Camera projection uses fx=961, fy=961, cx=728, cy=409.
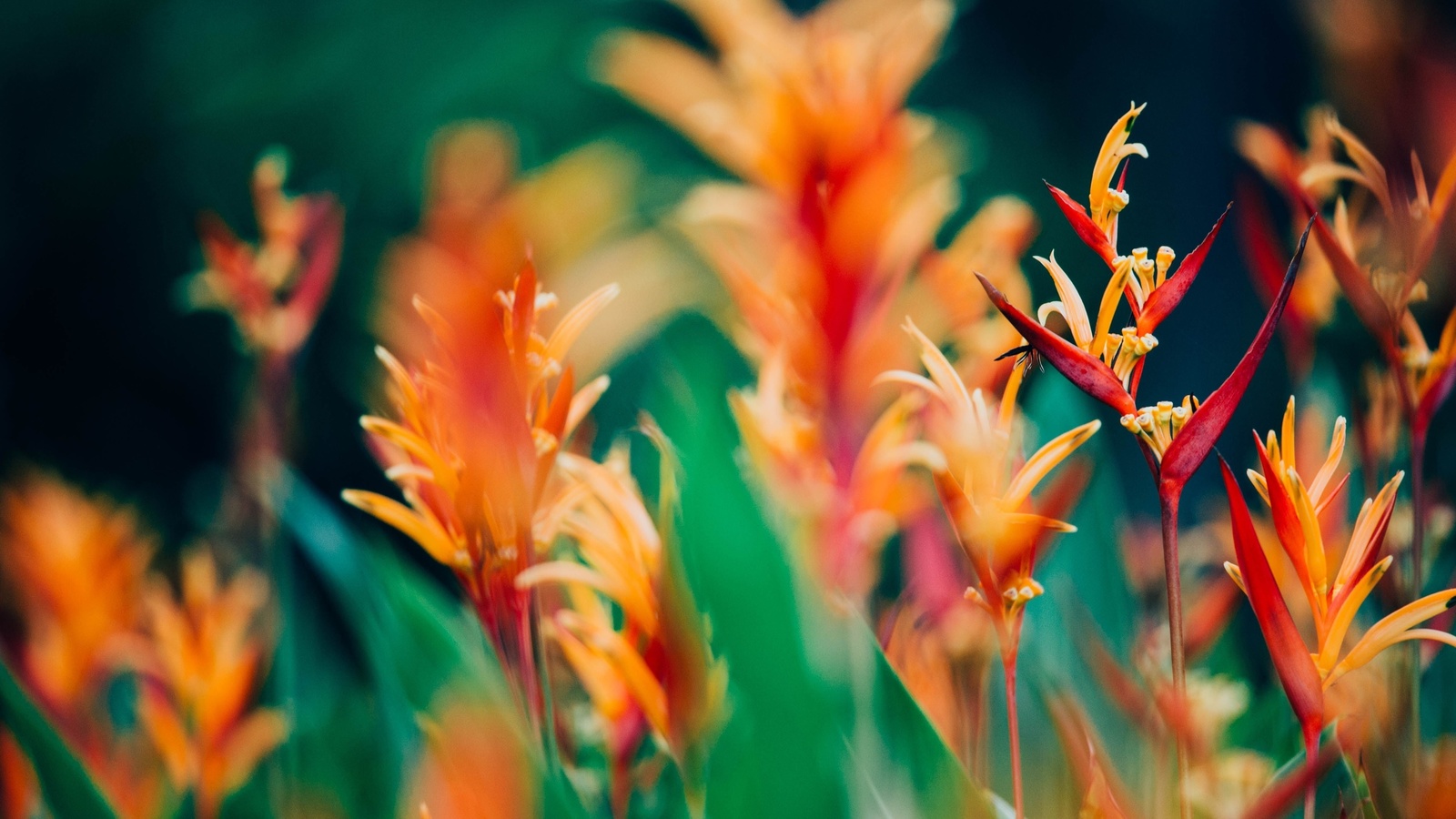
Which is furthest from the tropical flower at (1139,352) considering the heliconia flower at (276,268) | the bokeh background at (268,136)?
the bokeh background at (268,136)

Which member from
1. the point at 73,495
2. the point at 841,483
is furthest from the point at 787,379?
the point at 73,495

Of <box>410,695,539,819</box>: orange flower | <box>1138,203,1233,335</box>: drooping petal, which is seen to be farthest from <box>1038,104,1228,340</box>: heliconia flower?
<box>410,695,539,819</box>: orange flower

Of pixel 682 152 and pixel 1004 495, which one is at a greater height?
pixel 1004 495

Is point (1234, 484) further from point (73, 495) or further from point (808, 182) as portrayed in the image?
point (73, 495)

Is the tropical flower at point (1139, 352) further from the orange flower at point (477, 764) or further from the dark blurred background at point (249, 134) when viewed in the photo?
the dark blurred background at point (249, 134)

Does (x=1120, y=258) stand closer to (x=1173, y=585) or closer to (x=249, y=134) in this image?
(x=1173, y=585)

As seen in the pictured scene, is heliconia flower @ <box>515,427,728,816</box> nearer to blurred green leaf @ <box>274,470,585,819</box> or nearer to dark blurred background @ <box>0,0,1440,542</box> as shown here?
blurred green leaf @ <box>274,470,585,819</box>
